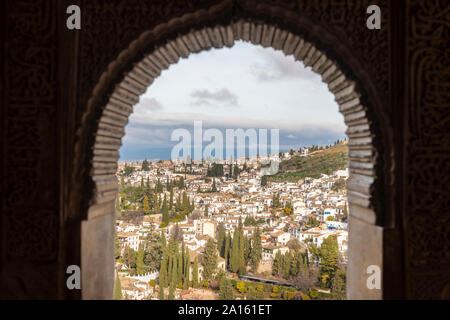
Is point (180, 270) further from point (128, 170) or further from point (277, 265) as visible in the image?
point (128, 170)

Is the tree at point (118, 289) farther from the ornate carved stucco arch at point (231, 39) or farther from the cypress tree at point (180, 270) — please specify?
the ornate carved stucco arch at point (231, 39)

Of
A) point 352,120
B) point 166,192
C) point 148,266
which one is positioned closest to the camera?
point 352,120

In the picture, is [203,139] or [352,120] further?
[203,139]

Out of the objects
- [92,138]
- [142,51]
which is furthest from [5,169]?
[142,51]

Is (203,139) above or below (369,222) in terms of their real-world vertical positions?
above

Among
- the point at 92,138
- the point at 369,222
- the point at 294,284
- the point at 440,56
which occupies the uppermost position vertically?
the point at 440,56

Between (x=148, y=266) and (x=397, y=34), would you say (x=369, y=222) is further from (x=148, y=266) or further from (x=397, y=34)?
(x=148, y=266)
